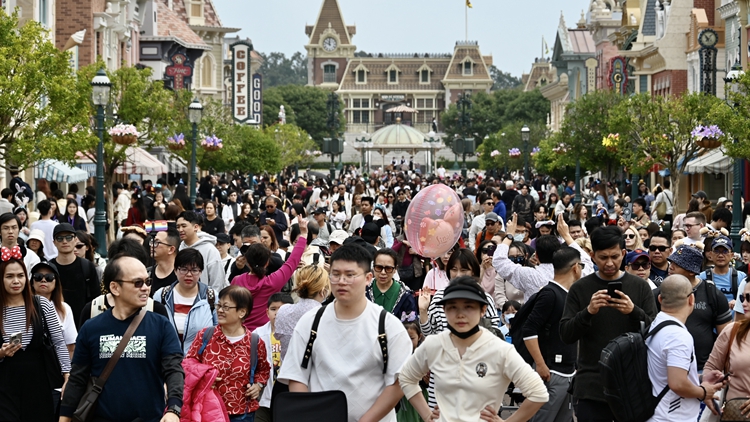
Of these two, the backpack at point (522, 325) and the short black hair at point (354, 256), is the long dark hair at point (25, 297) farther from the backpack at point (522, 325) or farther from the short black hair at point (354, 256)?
the backpack at point (522, 325)

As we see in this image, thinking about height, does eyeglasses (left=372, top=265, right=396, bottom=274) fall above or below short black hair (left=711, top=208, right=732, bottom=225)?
below

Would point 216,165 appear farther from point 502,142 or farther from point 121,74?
point 502,142

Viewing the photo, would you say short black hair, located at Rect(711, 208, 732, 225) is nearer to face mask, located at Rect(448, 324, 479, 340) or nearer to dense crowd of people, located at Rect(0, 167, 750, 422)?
dense crowd of people, located at Rect(0, 167, 750, 422)

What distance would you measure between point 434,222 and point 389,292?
7.44 feet

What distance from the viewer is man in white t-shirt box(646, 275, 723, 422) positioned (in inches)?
268

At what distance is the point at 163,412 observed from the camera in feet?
21.7

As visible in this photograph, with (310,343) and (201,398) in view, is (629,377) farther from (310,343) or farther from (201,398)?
(201,398)

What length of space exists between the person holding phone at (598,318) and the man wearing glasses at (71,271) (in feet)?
14.6

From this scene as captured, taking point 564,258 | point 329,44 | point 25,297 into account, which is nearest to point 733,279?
point 564,258

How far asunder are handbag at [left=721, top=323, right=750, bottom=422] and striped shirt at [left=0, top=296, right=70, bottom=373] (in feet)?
12.4

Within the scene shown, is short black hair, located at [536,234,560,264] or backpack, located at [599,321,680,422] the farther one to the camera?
short black hair, located at [536,234,560,264]

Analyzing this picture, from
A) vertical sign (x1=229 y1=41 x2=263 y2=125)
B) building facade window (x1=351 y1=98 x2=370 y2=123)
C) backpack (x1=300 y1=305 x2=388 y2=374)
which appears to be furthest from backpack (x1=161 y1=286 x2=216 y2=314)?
building facade window (x1=351 y1=98 x2=370 y2=123)

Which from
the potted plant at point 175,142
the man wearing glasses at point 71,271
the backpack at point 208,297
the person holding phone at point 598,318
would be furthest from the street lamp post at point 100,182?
the person holding phone at point 598,318

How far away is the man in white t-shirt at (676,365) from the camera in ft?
22.3
